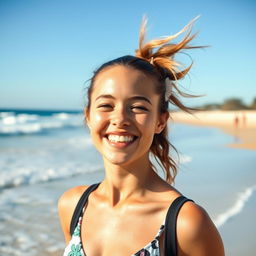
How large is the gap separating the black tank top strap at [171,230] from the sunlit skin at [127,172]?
3cm

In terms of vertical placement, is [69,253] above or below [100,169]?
above

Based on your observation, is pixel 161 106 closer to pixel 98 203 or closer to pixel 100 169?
pixel 98 203

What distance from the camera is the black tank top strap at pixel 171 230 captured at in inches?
68.7

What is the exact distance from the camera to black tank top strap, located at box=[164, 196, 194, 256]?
5.73 feet

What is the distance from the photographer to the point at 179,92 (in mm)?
2305

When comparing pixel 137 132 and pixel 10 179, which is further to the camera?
pixel 10 179

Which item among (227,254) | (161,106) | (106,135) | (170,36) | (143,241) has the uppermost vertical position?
(170,36)

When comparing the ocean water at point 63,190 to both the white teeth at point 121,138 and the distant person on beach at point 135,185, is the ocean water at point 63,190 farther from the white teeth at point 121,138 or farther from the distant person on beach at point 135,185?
the white teeth at point 121,138

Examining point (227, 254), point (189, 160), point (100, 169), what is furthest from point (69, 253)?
point (189, 160)

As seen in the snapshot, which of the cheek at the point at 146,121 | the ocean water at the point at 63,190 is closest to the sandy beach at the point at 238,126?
the ocean water at the point at 63,190

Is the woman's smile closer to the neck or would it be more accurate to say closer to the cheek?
the cheek

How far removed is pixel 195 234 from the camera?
5.61 ft

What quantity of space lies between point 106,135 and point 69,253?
0.66 m

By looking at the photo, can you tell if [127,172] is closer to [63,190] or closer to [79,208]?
[79,208]
